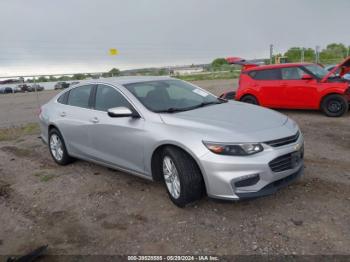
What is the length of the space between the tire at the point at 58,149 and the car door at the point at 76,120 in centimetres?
19

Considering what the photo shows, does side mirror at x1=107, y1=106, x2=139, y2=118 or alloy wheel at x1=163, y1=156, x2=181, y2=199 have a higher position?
side mirror at x1=107, y1=106, x2=139, y2=118

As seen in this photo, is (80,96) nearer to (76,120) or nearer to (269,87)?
(76,120)

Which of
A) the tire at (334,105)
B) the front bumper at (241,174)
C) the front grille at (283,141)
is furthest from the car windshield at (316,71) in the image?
the front bumper at (241,174)

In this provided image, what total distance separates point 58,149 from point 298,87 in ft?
20.9

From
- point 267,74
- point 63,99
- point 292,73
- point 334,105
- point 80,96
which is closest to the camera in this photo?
point 80,96

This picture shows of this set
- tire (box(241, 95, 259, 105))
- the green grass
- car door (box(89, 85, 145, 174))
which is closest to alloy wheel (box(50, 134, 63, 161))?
car door (box(89, 85, 145, 174))

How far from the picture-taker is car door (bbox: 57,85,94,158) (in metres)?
4.94

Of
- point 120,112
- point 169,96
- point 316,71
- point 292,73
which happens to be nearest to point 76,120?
point 120,112

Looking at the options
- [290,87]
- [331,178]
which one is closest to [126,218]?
[331,178]

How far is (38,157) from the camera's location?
649 cm

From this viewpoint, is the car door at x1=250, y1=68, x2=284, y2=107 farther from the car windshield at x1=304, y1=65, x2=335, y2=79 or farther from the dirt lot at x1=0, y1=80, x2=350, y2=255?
the dirt lot at x1=0, y1=80, x2=350, y2=255

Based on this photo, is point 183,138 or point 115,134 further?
point 115,134

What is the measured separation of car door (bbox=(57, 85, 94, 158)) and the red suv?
18.7ft

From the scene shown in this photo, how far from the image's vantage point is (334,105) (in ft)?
27.8
